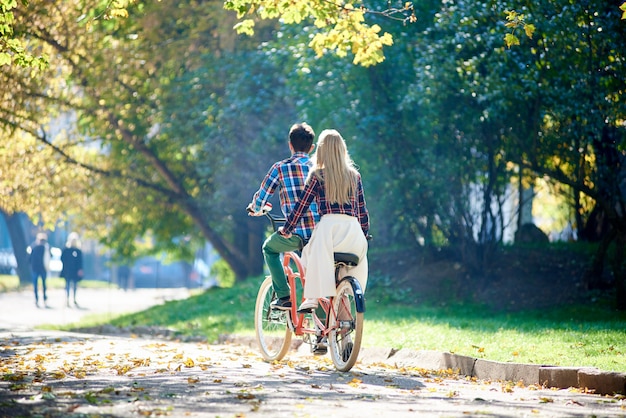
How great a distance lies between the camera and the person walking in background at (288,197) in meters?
8.70

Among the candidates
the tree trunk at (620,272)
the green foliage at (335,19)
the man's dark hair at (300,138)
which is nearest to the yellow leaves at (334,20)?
the green foliage at (335,19)

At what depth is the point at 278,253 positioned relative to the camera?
357 inches

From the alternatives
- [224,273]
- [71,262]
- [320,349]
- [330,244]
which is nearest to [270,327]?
[320,349]

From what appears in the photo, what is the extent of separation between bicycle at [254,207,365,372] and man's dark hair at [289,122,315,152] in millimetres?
684

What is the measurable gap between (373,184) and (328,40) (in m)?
6.13

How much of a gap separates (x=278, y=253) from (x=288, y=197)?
60 cm

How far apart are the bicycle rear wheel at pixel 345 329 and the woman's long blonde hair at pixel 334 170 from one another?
2.46 feet

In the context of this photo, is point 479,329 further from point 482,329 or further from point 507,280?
point 507,280

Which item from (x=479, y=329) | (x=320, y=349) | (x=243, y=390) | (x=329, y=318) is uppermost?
(x=329, y=318)

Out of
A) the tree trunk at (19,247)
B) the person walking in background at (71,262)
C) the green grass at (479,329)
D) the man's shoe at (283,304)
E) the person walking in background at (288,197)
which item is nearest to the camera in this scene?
the person walking in background at (288,197)

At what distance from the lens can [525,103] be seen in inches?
580

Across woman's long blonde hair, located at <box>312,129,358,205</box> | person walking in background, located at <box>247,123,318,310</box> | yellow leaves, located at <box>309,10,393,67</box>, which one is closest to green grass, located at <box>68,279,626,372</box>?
person walking in background, located at <box>247,123,318,310</box>

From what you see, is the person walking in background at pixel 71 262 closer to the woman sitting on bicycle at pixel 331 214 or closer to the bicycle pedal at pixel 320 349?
the bicycle pedal at pixel 320 349

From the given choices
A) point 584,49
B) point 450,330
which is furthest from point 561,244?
point 450,330
